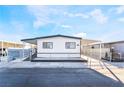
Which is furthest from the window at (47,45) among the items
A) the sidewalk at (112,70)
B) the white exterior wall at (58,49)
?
the sidewalk at (112,70)

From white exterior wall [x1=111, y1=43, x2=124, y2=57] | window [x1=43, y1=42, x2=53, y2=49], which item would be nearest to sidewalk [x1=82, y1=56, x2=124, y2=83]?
white exterior wall [x1=111, y1=43, x2=124, y2=57]

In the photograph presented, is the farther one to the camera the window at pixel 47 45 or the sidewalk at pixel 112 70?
the window at pixel 47 45

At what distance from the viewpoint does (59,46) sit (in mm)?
14727

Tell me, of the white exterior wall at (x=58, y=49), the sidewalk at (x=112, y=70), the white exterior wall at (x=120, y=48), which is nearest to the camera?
the sidewalk at (x=112, y=70)

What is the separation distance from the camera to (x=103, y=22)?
1456 centimetres

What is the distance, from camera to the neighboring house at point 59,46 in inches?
577

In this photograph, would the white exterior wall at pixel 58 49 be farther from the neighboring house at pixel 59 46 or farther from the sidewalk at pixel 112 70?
the sidewalk at pixel 112 70

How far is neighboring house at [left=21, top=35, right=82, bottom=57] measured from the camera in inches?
577

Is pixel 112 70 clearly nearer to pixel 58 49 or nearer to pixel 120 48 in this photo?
pixel 120 48

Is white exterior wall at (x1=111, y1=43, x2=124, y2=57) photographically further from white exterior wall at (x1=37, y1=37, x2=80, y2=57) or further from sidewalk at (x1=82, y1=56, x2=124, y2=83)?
sidewalk at (x1=82, y1=56, x2=124, y2=83)

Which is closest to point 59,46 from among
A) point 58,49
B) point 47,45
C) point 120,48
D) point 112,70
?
point 58,49

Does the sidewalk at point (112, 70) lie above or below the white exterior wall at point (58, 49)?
below
